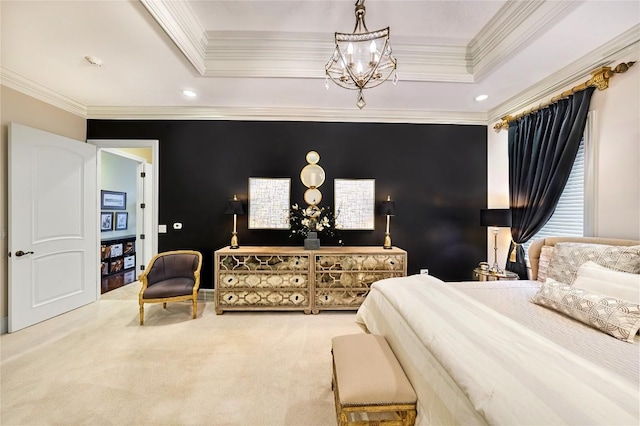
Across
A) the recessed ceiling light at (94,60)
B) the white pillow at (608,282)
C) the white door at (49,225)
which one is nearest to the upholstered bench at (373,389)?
the white pillow at (608,282)

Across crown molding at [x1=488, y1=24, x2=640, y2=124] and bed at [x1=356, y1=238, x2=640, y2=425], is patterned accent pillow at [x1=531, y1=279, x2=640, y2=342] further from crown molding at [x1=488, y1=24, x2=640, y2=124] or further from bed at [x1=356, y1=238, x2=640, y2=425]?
crown molding at [x1=488, y1=24, x2=640, y2=124]

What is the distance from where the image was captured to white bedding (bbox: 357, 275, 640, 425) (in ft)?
2.54

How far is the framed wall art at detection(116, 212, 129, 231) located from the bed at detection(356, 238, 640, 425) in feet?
19.0

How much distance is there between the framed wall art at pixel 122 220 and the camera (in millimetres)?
5270

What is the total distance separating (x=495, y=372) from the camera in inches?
36.9

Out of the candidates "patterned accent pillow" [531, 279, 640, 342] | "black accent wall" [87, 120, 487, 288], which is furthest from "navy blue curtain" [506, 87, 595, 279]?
"patterned accent pillow" [531, 279, 640, 342]

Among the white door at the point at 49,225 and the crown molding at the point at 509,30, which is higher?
the crown molding at the point at 509,30

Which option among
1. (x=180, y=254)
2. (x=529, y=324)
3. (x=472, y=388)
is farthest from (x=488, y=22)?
(x=180, y=254)

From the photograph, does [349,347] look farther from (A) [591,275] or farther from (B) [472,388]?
(A) [591,275]

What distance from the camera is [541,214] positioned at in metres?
2.73

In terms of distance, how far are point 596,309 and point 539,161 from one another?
1.90 m

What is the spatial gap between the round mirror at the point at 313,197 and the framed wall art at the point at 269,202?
0.29 meters

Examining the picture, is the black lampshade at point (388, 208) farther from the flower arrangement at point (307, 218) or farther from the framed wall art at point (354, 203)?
the flower arrangement at point (307, 218)

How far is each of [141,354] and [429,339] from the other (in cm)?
258
